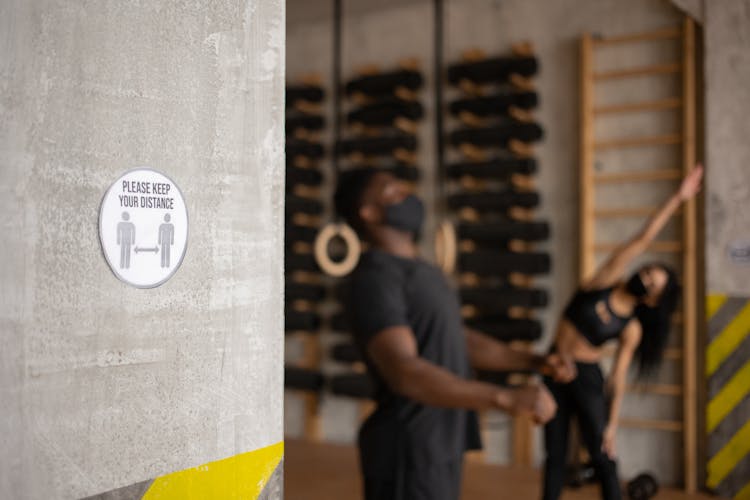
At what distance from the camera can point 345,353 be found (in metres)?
6.50

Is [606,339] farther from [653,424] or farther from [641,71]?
[641,71]

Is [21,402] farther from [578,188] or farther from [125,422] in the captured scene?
[578,188]

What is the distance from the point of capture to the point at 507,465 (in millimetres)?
6070

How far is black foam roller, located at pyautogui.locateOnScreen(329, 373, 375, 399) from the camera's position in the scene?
6.33 metres

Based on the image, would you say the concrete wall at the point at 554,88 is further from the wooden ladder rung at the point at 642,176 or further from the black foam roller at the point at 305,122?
the black foam roller at the point at 305,122

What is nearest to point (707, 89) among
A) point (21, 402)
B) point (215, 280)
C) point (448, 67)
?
point (448, 67)

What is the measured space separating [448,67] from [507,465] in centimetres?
310

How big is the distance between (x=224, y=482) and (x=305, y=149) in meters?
5.44

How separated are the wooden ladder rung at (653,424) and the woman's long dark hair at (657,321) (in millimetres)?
1205

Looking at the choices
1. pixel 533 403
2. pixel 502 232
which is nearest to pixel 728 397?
pixel 502 232

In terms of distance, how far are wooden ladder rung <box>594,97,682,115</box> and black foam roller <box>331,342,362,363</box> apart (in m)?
2.58

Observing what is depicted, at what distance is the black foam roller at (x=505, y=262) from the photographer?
5.79m

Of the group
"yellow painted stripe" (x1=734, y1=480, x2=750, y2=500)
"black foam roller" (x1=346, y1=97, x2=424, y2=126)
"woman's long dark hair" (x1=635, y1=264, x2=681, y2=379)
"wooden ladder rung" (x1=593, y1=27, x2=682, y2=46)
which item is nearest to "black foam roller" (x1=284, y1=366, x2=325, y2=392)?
"black foam roller" (x1=346, y1=97, x2=424, y2=126)

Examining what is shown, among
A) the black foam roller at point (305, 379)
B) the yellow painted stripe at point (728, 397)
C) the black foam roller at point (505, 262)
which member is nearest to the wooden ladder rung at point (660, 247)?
the black foam roller at point (505, 262)
